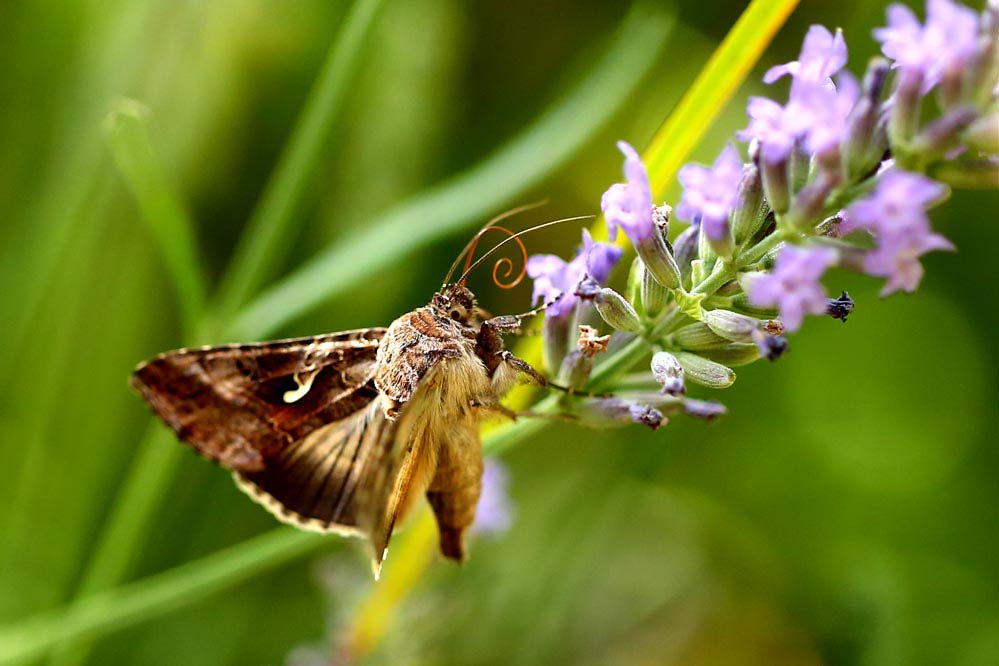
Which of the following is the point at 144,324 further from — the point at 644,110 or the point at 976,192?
the point at 976,192

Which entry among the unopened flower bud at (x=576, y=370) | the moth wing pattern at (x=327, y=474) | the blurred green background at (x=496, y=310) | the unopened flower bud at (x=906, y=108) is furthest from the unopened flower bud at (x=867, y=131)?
the blurred green background at (x=496, y=310)

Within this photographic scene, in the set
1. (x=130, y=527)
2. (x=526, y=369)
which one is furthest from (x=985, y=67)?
(x=130, y=527)

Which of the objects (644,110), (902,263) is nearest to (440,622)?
(902,263)

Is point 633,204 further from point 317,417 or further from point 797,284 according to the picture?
point 317,417

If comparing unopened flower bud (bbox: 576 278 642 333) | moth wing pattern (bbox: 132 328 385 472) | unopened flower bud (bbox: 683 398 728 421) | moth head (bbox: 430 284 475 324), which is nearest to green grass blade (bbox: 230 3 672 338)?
moth wing pattern (bbox: 132 328 385 472)

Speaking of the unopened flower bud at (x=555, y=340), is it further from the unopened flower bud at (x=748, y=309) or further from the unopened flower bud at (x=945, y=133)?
the unopened flower bud at (x=945, y=133)
